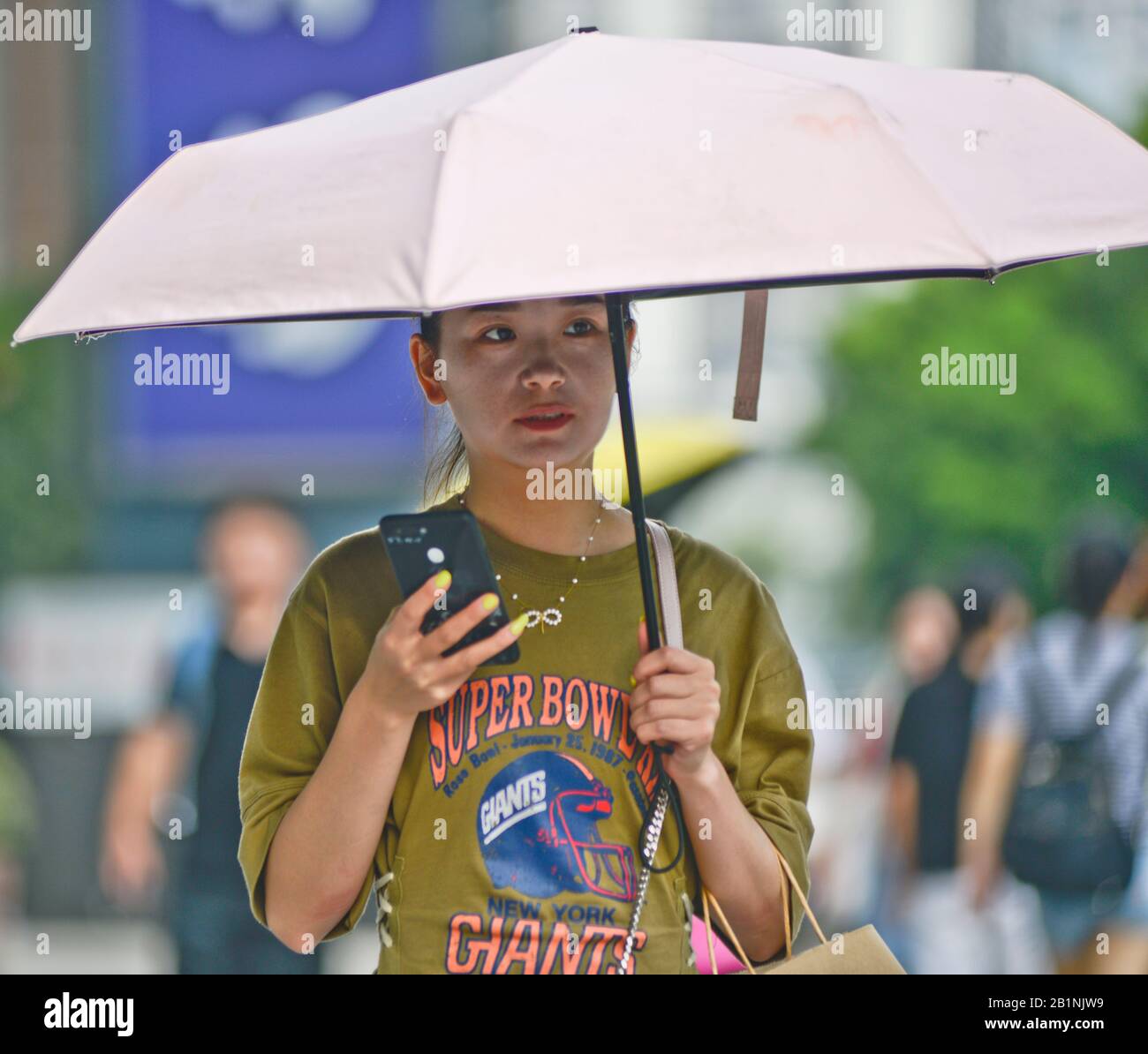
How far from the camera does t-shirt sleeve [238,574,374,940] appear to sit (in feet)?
8.79

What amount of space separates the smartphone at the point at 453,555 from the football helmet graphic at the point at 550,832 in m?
0.23

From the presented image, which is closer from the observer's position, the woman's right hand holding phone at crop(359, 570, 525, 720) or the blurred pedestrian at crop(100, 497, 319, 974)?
the woman's right hand holding phone at crop(359, 570, 525, 720)

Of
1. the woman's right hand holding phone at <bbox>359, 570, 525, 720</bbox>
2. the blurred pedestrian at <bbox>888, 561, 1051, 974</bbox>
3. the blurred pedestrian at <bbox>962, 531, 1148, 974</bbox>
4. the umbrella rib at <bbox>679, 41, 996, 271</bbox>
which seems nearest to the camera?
the umbrella rib at <bbox>679, 41, 996, 271</bbox>

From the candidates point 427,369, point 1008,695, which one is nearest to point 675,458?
point 1008,695

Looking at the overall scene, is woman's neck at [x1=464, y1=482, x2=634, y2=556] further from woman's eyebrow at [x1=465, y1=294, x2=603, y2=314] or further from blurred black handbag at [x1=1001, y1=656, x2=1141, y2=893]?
blurred black handbag at [x1=1001, y1=656, x2=1141, y2=893]

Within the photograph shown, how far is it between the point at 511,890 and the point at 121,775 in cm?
527

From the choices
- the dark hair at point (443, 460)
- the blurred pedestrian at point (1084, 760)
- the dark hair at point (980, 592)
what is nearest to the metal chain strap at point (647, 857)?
the dark hair at point (443, 460)

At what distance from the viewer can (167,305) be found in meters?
2.47

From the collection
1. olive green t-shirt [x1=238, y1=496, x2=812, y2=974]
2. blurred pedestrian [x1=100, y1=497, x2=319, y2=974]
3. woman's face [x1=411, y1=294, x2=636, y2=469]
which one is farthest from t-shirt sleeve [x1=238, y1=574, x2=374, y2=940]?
blurred pedestrian [x1=100, y1=497, x2=319, y2=974]

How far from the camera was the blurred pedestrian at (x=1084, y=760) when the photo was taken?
20.2ft

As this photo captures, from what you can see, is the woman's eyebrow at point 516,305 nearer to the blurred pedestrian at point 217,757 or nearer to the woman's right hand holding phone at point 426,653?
the woman's right hand holding phone at point 426,653

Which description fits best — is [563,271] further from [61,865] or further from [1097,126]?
[61,865]

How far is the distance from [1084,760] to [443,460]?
3.84 meters

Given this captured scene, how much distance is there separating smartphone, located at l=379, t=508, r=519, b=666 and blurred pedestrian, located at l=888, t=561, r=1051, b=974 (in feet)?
16.1
